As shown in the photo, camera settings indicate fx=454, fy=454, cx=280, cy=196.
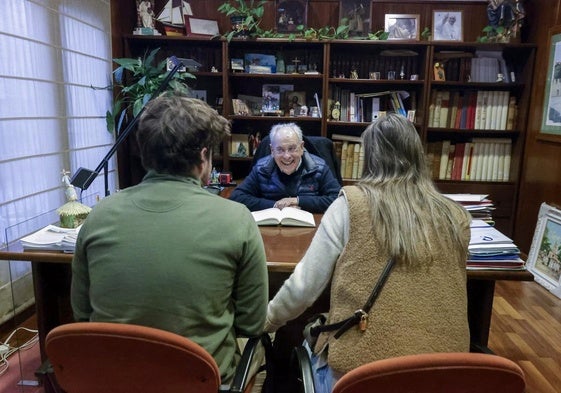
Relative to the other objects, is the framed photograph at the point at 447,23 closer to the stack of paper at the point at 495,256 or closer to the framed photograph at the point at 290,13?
the framed photograph at the point at 290,13

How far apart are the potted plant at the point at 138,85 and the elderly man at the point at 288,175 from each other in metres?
1.08

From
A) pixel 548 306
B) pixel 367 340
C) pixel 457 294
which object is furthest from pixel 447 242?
pixel 548 306

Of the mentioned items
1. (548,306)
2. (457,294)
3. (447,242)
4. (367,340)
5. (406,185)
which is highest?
(406,185)

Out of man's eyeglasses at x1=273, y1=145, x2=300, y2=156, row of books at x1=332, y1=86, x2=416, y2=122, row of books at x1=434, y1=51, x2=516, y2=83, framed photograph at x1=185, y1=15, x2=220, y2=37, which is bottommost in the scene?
man's eyeglasses at x1=273, y1=145, x2=300, y2=156

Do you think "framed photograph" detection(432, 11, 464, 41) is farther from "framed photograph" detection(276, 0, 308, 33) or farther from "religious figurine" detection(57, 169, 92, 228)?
"religious figurine" detection(57, 169, 92, 228)

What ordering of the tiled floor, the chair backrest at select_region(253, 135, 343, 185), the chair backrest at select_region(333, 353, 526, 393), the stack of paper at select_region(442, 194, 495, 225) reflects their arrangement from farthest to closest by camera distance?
the chair backrest at select_region(253, 135, 343, 185)
the tiled floor
the stack of paper at select_region(442, 194, 495, 225)
the chair backrest at select_region(333, 353, 526, 393)

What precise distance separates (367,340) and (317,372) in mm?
231

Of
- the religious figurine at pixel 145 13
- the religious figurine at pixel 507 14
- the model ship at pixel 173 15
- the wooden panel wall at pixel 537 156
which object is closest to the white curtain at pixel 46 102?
the religious figurine at pixel 145 13

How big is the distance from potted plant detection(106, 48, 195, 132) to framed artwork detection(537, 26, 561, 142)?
2.66 metres

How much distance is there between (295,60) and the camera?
12.5ft

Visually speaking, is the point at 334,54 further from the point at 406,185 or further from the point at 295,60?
the point at 406,185

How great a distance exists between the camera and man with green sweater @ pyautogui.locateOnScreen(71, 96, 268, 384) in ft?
3.30

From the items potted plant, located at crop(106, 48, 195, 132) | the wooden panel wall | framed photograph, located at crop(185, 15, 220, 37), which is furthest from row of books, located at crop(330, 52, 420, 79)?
potted plant, located at crop(106, 48, 195, 132)

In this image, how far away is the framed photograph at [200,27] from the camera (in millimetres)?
3746
